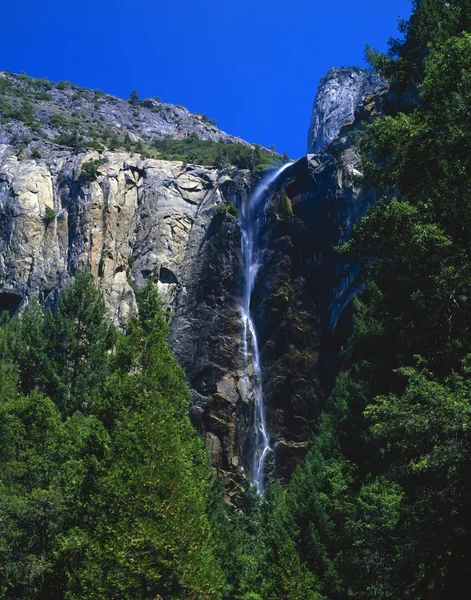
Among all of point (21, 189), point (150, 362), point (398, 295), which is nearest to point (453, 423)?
point (398, 295)

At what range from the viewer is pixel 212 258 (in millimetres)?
52281

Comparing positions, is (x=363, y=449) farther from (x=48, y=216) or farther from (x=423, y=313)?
(x=48, y=216)

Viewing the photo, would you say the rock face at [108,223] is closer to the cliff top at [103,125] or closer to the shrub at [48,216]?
the shrub at [48,216]

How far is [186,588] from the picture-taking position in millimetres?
13844

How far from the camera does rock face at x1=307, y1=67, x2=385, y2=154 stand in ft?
342

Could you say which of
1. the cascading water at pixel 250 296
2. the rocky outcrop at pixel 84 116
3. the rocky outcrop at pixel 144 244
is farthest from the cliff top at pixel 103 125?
the cascading water at pixel 250 296

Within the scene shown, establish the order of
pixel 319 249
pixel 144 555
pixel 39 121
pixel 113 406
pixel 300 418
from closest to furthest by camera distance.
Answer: pixel 144 555
pixel 113 406
pixel 300 418
pixel 319 249
pixel 39 121

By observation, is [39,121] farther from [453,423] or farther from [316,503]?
[453,423]

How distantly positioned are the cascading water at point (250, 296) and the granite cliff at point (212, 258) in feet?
1.81

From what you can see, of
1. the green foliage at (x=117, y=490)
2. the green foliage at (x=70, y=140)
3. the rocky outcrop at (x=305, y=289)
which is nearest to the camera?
the green foliage at (x=117, y=490)

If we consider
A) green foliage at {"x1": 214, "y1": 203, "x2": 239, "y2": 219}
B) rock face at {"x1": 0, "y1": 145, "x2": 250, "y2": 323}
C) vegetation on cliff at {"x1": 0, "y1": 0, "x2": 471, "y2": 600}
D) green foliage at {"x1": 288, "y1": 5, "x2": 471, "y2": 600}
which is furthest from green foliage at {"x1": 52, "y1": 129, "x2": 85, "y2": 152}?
green foliage at {"x1": 288, "y1": 5, "x2": 471, "y2": 600}

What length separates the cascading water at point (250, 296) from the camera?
146ft

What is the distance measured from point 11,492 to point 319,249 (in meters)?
34.1

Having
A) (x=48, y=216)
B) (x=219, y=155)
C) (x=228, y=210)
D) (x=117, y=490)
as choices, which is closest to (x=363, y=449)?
(x=117, y=490)
